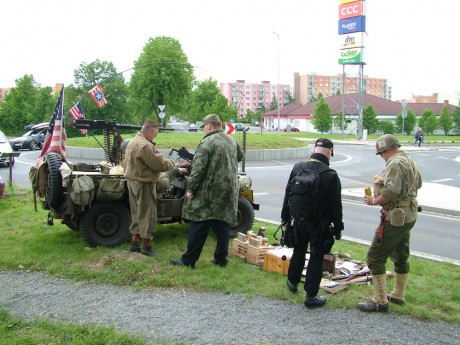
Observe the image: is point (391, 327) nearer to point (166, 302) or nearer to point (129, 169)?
point (166, 302)

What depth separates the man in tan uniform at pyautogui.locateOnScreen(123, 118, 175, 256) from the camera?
605cm

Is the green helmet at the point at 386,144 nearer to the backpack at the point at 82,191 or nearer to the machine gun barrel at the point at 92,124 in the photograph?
the backpack at the point at 82,191

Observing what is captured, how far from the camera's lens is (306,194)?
467 cm

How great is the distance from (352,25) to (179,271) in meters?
54.0

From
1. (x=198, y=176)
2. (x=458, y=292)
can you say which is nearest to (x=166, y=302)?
(x=198, y=176)

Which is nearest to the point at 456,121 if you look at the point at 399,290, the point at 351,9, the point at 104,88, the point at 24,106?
the point at 351,9

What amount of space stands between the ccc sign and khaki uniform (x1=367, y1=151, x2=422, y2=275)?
175 feet

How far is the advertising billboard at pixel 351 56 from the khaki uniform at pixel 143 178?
51.3 m

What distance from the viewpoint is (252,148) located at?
1048 inches

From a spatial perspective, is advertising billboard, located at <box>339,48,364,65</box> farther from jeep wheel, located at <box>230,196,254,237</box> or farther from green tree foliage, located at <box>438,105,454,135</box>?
jeep wheel, located at <box>230,196,254,237</box>

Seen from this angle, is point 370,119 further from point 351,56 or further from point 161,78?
point 161,78

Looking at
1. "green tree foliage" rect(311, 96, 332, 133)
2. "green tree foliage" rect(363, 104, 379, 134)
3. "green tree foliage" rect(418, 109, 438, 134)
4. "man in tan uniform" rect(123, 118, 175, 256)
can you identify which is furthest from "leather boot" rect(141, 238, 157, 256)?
"green tree foliage" rect(418, 109, 438, 134)

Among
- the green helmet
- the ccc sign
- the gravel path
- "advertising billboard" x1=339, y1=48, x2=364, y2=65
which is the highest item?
the ccc sign

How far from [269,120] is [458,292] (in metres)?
93.3
